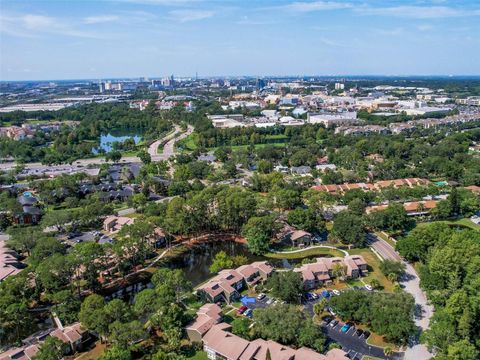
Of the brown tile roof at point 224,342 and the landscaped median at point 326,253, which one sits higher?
the brown tile roof at point 224,342

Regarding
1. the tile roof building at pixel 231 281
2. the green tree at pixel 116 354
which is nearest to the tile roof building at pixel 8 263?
the green tree at pixel 116 354

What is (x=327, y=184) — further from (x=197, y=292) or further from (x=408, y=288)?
(x=197, y=292)

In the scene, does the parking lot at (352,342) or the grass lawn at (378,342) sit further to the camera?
the grass lawn at (378,342)

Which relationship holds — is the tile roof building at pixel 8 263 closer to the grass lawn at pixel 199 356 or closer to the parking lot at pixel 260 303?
the grass lawn at pixel 199 356

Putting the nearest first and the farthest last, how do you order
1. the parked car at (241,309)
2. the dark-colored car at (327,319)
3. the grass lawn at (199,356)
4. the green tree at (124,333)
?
the green tree at (124,333)
the grass lawn at (199,356)
the dark-colored car at (327,319)
the parked car at (241,309)

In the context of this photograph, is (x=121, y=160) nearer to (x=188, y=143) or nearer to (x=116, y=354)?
(x=188, y=143)

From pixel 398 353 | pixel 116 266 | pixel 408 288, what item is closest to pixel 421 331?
pixel 398 353

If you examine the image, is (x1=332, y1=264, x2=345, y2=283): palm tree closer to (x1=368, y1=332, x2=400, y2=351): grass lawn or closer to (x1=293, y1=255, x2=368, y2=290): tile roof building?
(x1=293, y1=255, x2=368, y2=290): tile roof building

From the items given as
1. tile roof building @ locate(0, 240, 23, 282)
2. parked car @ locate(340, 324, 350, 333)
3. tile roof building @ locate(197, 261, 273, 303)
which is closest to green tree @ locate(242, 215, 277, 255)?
tile roof building @ locate(197, 261, 273, 303)

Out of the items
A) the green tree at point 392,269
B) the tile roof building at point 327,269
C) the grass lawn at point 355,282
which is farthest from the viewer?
the grass lawn at point 355,282
